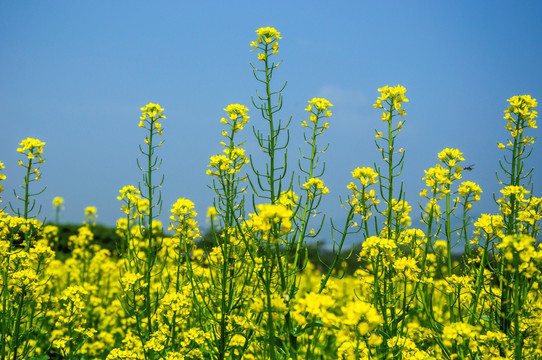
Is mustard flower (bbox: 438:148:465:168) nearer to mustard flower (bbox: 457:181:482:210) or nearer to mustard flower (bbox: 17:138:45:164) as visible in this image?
mustard flower (bbox: 457:181:482:210)

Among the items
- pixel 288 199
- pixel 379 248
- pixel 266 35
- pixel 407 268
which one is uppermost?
pixel 266 35

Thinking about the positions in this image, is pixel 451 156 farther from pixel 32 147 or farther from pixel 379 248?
pixel 32 147

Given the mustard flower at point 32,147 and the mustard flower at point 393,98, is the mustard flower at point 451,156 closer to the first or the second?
the mustard flower at point 393,98

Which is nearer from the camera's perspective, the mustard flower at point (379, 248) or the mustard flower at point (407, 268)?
the mustard flower at point (379, 248)

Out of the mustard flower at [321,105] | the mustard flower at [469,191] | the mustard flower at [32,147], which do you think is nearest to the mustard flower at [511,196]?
the mustard flower at [469,191]

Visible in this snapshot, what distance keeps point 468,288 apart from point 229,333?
1.79 meters

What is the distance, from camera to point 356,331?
2.01 metres

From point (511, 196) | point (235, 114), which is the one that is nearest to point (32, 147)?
point (235, 114)

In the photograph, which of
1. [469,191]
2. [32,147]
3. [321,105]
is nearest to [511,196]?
[469,191]

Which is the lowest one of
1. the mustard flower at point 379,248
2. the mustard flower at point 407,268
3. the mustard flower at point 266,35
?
the mustard flower at point 407,268

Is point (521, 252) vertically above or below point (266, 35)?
below

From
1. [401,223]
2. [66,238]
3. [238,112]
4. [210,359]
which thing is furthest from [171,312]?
A: [66,238]

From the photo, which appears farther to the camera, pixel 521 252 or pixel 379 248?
pixel 379 248

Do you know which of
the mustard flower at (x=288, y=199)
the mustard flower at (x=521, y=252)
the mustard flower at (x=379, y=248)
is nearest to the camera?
the mustard flower at (x=521, y=252)
